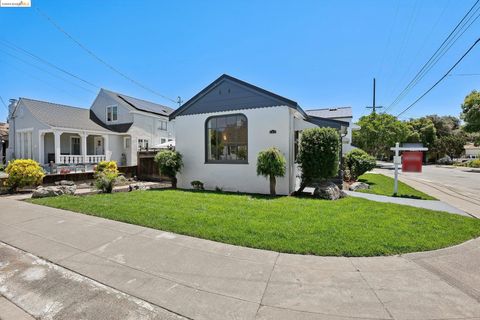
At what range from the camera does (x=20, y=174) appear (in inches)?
379

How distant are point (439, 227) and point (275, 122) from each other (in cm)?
598

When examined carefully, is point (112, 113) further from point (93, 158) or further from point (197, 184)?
point (197, 184)

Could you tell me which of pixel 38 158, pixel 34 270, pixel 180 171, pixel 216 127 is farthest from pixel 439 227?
pixel 38 158

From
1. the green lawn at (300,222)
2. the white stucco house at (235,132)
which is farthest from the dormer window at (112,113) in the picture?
the green lawn at (300,222)

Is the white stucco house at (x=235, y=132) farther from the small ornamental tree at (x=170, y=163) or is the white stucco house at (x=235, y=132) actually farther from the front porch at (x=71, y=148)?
the front porch at (x=71, y=148)

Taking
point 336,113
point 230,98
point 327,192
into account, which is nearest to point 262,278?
point 327,192

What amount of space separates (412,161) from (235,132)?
751cm

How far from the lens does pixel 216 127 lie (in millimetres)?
10680

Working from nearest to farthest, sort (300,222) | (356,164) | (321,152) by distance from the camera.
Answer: (300,222), (321,152), (356,164)

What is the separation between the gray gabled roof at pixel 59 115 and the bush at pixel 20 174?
345 inches

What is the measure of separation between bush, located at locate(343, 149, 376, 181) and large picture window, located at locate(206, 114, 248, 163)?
287 inches

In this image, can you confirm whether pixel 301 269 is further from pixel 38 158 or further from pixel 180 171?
pixel 38 158

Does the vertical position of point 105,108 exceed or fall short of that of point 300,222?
it exceeds it

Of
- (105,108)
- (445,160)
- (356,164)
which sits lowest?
(445,160)
